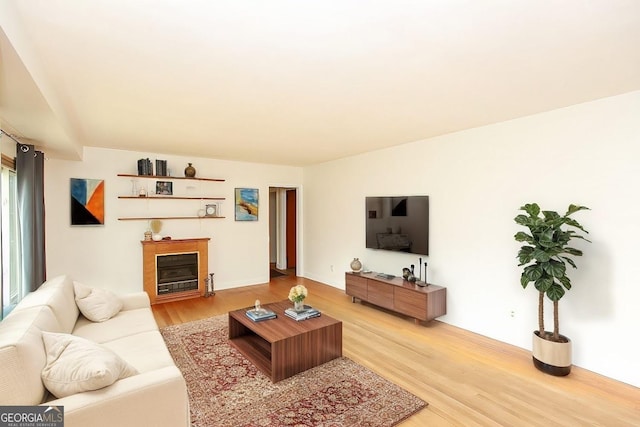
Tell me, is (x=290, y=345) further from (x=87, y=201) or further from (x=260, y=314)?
(x=87, y=201)

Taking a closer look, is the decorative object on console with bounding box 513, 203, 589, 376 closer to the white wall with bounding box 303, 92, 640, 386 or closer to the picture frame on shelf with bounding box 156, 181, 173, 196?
the white wall with bounding box 303, 92, 640, 386

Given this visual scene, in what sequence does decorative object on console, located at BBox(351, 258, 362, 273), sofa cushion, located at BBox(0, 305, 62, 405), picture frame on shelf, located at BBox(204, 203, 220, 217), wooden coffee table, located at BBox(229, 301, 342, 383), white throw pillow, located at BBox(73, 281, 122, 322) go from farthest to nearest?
picture frame on shelf, located at BBox(204, 203, 220, 217) → decorative object on console, located at BBox(351, 258, 362, 273) → white throw pillow, located at BBox(73, 281, 122, 322) → wooden coffee table, located at BBox(229, 301, 342, 383) → sofa cushion, located at BBox(0, 305, 62, 405)

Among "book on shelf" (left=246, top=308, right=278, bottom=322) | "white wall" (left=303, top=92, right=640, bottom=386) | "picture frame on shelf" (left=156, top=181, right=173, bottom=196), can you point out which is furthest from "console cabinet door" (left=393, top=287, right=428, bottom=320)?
"picture frame on shelf" (left=156, top=181, right=173, bottom=196)

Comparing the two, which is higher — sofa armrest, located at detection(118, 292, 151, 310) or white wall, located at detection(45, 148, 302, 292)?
white wall, located at detection(45, 148, 302, 292)

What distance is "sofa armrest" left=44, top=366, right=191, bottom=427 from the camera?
1.45 meters

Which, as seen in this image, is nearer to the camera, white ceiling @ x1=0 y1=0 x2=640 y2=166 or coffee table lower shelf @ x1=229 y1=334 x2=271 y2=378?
white ceiling @ x1=0 y1=0 x2=640 y2=166

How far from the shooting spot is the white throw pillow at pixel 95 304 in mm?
2867

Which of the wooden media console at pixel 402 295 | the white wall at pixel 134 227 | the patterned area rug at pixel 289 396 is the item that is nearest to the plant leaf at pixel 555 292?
the wooden media console at pixel 402 295

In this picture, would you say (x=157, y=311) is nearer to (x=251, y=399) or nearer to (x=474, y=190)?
(x=251, y=399)

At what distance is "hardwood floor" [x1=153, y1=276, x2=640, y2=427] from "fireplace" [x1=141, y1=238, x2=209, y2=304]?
944 mm

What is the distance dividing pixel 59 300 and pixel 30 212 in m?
1.56

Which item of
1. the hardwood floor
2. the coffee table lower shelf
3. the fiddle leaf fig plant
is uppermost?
the fiddle leaf fig plant

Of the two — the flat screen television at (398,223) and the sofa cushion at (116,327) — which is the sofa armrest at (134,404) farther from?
the flat screen television at (398,223)

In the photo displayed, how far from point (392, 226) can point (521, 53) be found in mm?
3015
